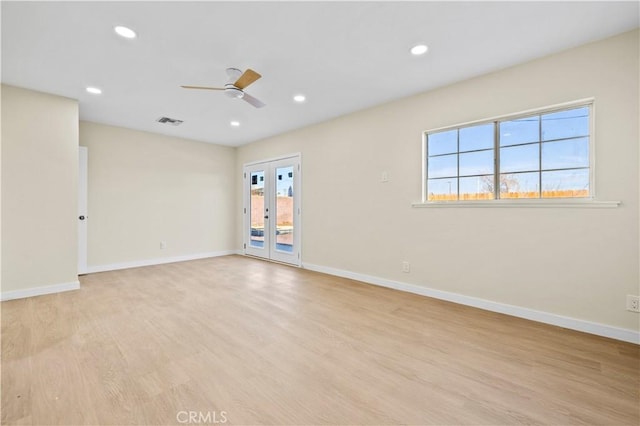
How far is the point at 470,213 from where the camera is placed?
10.4ft

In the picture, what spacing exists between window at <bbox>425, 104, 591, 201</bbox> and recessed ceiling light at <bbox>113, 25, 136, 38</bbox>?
10.8 feet

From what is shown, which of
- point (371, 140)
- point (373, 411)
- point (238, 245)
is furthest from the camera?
point (238, 245)

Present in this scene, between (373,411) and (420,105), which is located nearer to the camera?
(373,411)

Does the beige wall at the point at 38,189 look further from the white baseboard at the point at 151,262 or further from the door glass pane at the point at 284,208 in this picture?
the door glass pane at the point at 284,208

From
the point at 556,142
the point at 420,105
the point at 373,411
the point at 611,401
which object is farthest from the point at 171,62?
the point at 611,401

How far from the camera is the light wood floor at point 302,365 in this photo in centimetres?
152

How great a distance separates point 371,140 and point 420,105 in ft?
2.70

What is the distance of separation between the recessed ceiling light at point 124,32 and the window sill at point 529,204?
3.45m

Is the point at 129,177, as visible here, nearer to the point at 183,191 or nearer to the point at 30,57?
the point at 183,191

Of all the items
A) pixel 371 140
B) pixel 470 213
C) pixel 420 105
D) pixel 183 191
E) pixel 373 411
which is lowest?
pixel 373 411

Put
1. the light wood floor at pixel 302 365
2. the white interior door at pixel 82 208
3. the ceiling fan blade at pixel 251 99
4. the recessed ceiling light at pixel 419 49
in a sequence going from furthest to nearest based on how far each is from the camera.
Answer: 1. the white interior door at pixel 82 208
2. the ceiling fan blade at pixel 251 99
3. the recessed ceiling light at pixel 419 49
4. the light wood floor at pixel 302 365

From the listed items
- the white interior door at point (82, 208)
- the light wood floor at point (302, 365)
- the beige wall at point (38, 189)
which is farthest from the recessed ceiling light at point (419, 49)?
the white interior door at point (82, 208)

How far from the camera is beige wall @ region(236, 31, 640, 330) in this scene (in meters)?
2.36

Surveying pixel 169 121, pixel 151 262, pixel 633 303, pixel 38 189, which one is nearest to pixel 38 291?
pixel 38 189
